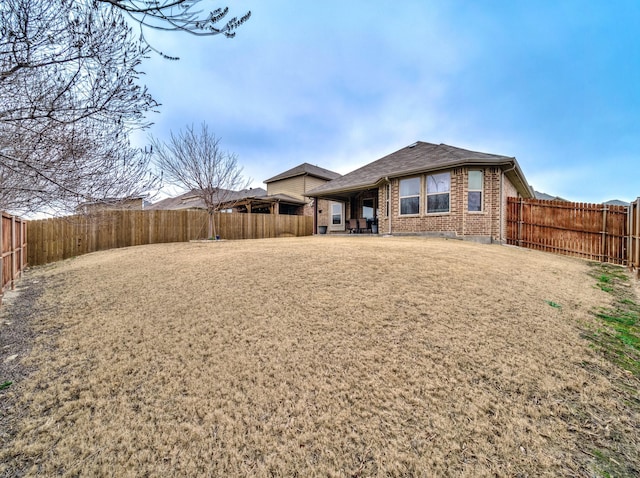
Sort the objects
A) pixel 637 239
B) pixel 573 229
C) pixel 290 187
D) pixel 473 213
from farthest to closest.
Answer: pixel 290 187, pixel 473 213, pixel 573 229, pixel 637 239

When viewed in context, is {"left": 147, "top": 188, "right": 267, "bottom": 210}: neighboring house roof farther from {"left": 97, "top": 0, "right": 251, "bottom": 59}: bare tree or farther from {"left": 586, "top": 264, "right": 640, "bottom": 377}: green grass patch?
{"left": 586, "top": 264, "right": 640, "bottom": 377}: green grass patch

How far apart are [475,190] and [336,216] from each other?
935cm

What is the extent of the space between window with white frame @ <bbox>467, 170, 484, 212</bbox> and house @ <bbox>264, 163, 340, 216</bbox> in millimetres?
→ 12980

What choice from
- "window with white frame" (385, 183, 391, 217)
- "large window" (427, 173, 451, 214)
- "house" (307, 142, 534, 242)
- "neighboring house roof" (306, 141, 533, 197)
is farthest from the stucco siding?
"large window" (427, 173, 451, 214)

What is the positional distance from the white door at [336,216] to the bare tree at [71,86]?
14510 mm

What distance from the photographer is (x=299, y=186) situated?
22.8 meters

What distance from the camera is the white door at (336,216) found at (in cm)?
1777

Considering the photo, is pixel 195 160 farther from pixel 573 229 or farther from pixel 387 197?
pixel 573 229

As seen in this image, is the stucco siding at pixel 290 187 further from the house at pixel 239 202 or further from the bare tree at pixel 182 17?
the bare tree at pixel 182 17

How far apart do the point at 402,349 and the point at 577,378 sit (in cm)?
148

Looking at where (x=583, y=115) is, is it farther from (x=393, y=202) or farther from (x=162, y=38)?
(x=162, y=38)

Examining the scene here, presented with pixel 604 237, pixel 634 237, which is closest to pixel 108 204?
pixel 634 237

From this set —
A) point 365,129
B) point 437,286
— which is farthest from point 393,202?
point 437,286

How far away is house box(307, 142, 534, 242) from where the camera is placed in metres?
10.2
